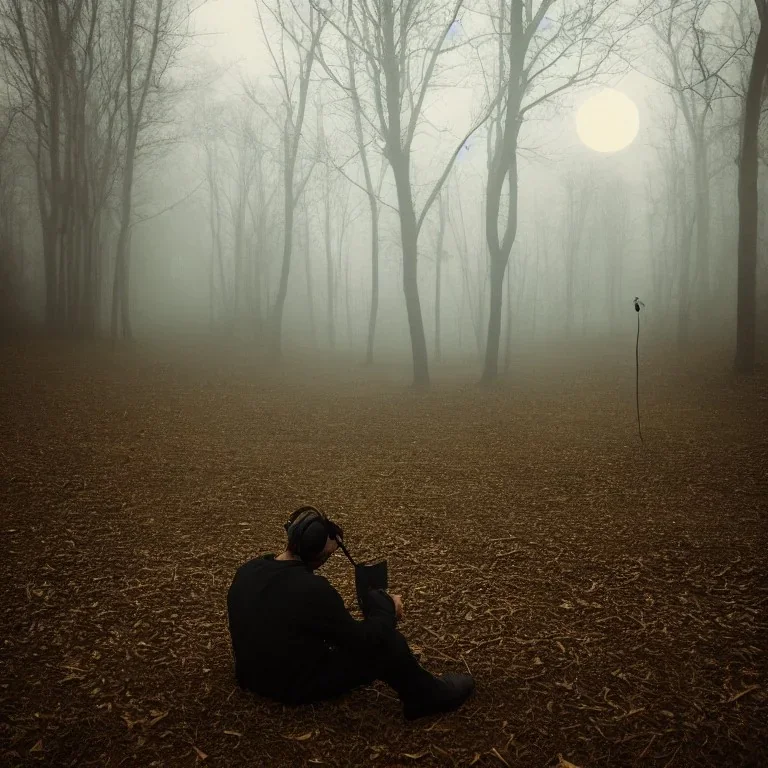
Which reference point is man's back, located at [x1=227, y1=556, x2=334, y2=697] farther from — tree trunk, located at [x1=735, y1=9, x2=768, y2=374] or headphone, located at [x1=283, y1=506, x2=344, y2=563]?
tree trunk, located at [x1=735, y1=9, x2=768, y2=374]

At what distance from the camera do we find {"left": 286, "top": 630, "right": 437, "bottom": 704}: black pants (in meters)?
2.61

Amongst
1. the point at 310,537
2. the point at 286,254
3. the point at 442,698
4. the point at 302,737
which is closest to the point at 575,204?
the point at 286,254

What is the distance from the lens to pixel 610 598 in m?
3.81

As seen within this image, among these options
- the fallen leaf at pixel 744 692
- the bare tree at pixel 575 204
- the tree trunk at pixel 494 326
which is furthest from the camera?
the bare tree at pixel 575 204

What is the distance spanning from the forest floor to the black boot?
8cm

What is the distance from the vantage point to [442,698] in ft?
8.81

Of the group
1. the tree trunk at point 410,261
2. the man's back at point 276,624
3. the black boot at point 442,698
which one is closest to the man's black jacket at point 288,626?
the man's back at point 276,624

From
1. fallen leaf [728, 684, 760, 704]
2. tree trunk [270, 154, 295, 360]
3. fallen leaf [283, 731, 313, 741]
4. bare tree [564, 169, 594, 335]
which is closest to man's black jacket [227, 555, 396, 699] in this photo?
fallen leaf [283, 731, 313, 741]

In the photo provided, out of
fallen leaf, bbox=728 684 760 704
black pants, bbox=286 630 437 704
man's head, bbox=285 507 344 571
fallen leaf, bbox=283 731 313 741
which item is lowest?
fallen leaf, bbox=283 731 313 741

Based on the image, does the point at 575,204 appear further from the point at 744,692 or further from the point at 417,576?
the point at 744,692

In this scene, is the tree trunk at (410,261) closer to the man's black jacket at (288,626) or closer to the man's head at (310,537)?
the man's head at (310,537)

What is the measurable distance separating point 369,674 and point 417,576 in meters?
1.61

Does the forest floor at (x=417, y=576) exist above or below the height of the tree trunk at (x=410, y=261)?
below

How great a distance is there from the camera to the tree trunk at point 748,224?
1116cm
